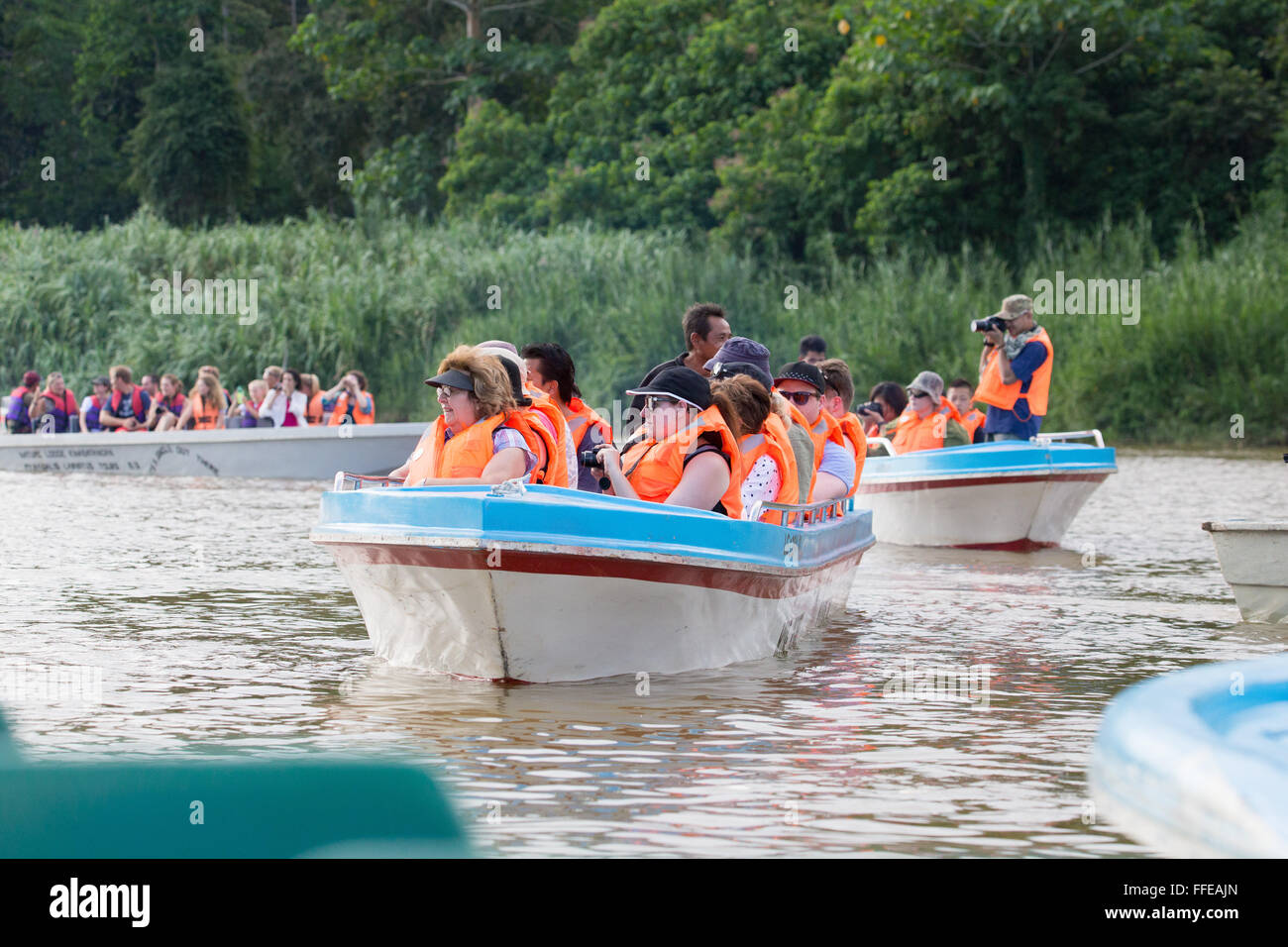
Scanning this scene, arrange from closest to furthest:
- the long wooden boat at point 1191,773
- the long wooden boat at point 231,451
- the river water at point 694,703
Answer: the long wooden boat at point 1191,773 → the river water at point 694,703 → the long wooden boat at point 231,451

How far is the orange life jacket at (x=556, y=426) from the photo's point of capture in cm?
800

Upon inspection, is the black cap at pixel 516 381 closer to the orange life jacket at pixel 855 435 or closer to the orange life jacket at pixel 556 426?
the orange life jacket at pixel 556 426

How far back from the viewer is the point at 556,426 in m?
8.10

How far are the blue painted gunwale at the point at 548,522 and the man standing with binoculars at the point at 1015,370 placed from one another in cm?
597

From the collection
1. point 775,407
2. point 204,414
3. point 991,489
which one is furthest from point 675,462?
point 204,414

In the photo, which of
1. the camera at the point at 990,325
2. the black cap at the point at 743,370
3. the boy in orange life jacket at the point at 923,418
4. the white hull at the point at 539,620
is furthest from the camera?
the boy in orange life jacket at the point at 923,418

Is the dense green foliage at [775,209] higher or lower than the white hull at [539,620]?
higher

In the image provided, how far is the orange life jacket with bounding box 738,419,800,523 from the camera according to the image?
8.30 metres

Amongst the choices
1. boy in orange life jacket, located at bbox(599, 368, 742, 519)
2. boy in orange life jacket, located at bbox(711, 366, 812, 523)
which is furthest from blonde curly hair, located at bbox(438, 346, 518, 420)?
boy in orange life jacket, located at bbox(711, 366, 812, 523)

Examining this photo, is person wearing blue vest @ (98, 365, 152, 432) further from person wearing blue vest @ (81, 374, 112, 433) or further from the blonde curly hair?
the blonde curly hair

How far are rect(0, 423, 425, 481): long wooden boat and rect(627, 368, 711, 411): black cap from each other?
13666 mm

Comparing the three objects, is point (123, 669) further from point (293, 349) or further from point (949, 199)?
point (949, 199)

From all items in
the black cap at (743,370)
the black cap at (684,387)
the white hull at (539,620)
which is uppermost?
the black cap at (743,370)


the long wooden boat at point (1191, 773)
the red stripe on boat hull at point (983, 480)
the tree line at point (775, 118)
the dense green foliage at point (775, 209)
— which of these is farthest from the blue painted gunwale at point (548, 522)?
the tree line at point (775, 118)
